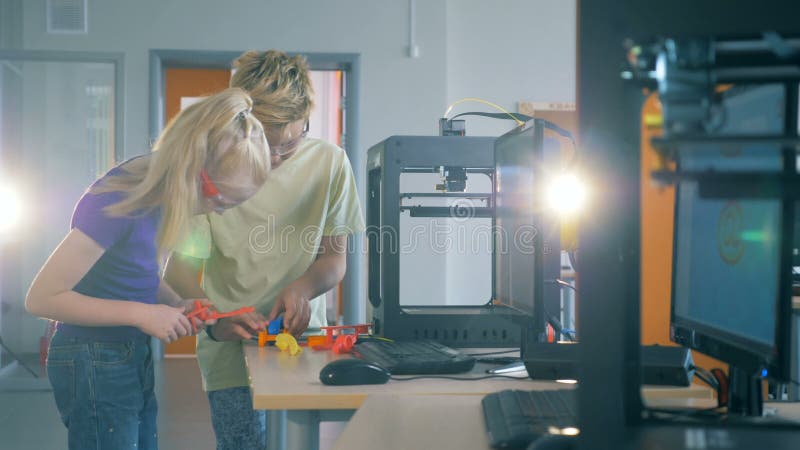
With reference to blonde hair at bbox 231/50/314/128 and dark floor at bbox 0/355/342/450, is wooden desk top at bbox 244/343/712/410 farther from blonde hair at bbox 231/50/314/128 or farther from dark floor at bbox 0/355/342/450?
dark floor at bbox 0/355/342/450

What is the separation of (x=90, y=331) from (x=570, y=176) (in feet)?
3.30

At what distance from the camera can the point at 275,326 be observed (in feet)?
6.31

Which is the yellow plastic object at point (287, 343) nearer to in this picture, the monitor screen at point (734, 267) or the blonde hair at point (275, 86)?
the blonde hair at point (275, 86)

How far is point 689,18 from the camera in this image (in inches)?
20.9

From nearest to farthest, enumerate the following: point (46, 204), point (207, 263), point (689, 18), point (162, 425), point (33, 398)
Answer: point (689, 18)
point (207, 263)
point (162, 425)
point (33, 398)
point (46, 204)

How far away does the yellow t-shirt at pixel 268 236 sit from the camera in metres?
1.94

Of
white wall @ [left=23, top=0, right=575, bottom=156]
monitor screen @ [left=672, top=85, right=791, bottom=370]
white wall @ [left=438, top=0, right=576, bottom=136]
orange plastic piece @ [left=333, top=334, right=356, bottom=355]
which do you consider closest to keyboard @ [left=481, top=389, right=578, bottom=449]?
monitor screen @ [left=672, top=85, right=791, bottom=370]

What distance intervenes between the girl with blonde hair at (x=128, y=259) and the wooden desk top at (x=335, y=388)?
29 cm

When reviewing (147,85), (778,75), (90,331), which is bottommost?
(90,331)

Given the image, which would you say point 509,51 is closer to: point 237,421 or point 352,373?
point 237,421

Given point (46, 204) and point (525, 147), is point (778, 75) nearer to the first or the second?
point (525, 147)

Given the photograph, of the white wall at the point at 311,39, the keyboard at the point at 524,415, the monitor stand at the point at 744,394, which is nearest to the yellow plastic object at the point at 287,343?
the keyboard at the point at 524,415

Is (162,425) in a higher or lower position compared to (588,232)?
lower

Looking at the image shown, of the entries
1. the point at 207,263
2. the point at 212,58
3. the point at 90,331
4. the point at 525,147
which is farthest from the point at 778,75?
the point at 212,58
